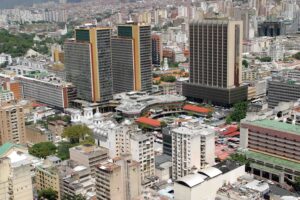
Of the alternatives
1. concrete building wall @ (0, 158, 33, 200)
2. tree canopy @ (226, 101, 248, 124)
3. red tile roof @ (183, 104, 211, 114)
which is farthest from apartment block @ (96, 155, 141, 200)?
red tile roof @ (183, 104, 211, 114)

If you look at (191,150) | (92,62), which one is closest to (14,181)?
(191,150)

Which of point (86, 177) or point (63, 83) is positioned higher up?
point (63, 83)

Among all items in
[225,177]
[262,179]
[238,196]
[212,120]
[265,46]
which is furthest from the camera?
[265,46]

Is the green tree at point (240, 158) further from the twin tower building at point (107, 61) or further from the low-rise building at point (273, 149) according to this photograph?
the twin tower building at point (107, 61)

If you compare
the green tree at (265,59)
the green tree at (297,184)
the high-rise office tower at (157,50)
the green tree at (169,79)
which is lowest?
the green tree at (297,184)

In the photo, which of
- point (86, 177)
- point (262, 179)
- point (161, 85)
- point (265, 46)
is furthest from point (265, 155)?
point (265, 46)

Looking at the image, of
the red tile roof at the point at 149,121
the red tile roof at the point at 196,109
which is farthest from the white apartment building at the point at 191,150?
the red tile roof at the point at 196,109

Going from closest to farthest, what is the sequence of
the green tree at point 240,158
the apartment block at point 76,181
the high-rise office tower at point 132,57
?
1. the apartment block at point 76,181
2. the green tree at point 240,158
3. the high-rise office tower at point 132,57

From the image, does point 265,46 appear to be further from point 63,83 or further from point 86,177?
point 86,177
